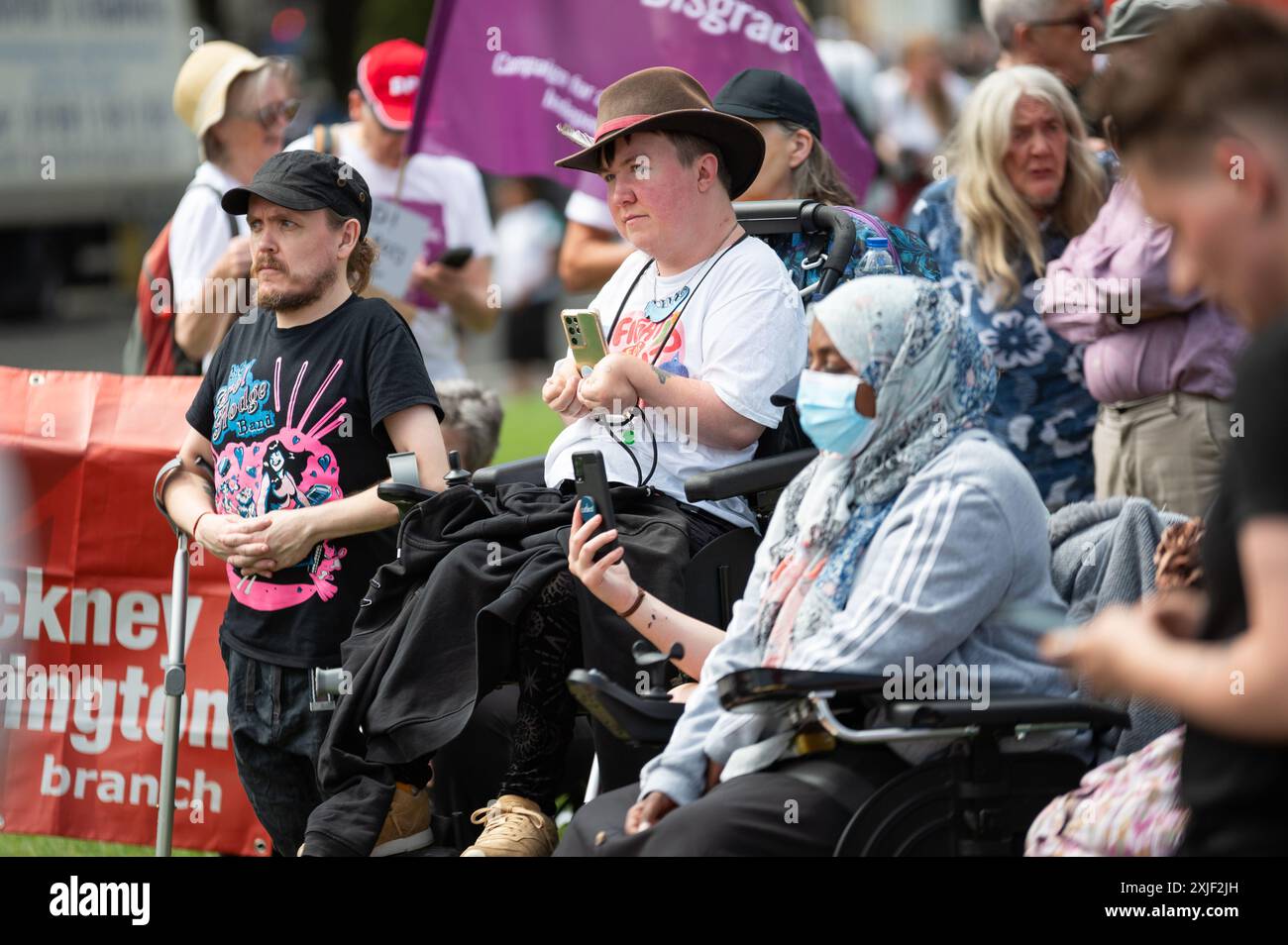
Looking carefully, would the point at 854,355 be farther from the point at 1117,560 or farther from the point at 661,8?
the point at 661,8

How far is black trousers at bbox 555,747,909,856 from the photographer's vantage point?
332cm

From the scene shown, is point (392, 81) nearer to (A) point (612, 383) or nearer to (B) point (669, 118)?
(B) point (669, 118)

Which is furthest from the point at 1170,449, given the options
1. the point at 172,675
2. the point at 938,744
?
the point at 172,675

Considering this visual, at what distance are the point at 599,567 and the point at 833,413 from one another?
71 cm

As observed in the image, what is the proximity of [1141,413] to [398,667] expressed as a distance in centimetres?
246

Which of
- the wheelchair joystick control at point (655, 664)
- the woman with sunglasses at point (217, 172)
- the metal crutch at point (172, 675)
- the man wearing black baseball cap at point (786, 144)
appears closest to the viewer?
the wheelchair joystick control at point (655, 664)

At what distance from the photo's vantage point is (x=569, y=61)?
7.16 m

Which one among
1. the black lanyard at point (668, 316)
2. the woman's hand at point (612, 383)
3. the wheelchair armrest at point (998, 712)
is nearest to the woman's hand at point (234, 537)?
the woman's hand at point (612, 383)

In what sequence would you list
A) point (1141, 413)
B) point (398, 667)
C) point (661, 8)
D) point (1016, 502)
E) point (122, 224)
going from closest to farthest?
point (1016, 502) < point (398, 667) < point (1141, 413) < point (661, 8) < point (122, 224)

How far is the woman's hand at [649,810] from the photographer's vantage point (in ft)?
11.9

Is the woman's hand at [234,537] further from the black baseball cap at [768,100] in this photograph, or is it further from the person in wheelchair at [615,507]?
the black baseball cap at [768,100]

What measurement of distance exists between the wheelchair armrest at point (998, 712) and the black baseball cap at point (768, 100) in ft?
9.11

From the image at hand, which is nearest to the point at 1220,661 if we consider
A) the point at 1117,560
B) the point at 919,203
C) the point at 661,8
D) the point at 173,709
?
the point at 1117,560

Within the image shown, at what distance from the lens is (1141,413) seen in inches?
212
